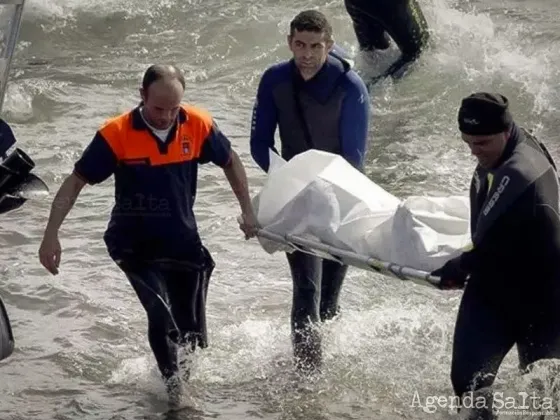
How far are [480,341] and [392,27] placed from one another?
6.57 meters

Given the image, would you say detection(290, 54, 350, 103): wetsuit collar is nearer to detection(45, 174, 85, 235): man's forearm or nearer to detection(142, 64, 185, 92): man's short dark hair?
detection(142, 64, 185, 92): man's short dark hair

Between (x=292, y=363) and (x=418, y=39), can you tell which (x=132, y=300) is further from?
(x=418, y=39)

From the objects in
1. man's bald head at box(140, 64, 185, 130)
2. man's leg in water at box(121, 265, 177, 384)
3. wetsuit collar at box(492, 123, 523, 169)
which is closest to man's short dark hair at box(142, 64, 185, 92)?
man's bald head at box(140, 64, 185, 130)

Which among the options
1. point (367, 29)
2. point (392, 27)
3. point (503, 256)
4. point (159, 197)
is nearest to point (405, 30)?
point (392, 27)

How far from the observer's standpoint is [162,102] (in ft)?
19.6

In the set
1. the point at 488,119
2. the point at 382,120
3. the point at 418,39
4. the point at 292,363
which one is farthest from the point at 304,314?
the point at 418,39

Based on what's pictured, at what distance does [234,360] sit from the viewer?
707 centimetres

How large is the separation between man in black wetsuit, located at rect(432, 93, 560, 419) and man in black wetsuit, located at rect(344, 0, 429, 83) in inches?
244

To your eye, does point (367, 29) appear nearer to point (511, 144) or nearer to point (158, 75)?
point (158, 75)

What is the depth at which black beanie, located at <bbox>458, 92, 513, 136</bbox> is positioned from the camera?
5.24 metres

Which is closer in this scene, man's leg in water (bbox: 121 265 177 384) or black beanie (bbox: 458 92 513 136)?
black beanie (bbox: 458 92 513 136)

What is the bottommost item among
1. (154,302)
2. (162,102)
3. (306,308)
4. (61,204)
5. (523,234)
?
(306,308)

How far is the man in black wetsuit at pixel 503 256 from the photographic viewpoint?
5.20 m

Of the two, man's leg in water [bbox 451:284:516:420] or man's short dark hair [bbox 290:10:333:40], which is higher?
man's short dark hair [bbox 290:10:333:40]
